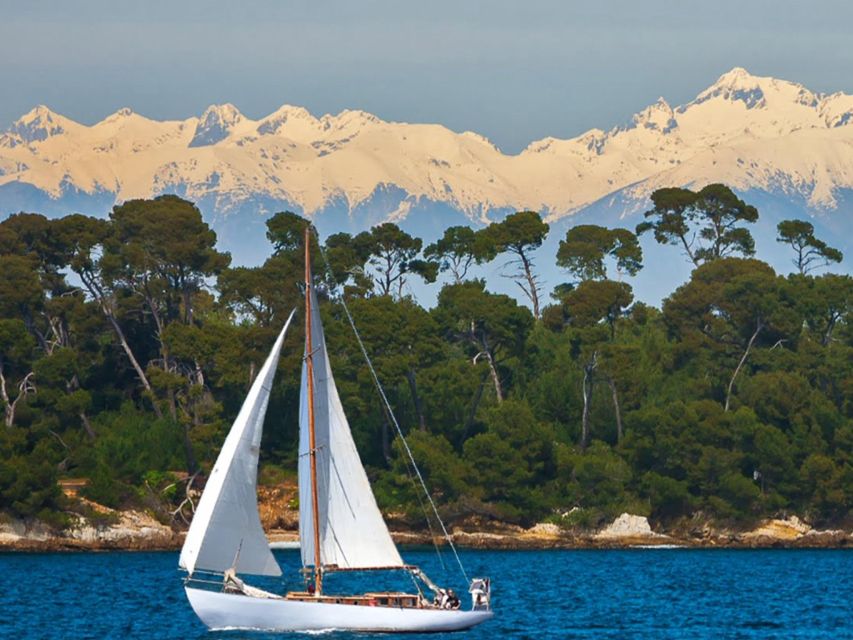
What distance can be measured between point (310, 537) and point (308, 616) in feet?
8.13

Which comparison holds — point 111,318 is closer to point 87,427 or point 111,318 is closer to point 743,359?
point 87,427

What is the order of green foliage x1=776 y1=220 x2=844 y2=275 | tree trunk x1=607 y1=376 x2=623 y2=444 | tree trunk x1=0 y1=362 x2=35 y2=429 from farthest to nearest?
green foliage x1=776 y1=220 x2=844 y2=275
tree trunk x1=607 y1=376 x2=623 y2=444
tree trunk x1=0 y1=362 x2=35 y2=429

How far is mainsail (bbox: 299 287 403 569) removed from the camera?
162 ft

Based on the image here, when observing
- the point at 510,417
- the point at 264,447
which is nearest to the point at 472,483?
the point at 510,417

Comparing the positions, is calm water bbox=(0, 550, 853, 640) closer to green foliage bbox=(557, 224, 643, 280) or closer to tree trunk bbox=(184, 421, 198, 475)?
tree trunk bbox=(184, 421, 198, 475)

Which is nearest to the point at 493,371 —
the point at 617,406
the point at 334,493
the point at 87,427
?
the point at 617,406

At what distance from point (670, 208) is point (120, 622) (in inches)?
2681

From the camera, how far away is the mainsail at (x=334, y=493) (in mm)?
49281

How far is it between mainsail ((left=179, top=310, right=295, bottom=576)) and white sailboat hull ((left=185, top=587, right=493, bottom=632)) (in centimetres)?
92

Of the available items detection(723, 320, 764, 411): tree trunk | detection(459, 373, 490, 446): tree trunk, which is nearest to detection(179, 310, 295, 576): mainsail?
detection(459, 373, 490, 446): tree trunk

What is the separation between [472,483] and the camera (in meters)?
89.6

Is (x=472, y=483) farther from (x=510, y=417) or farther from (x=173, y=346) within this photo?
(x=173, y=346)

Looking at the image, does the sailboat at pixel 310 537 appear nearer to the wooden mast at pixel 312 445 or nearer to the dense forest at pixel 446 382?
the wooden mast at pixel 312 445

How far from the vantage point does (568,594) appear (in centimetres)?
6391
